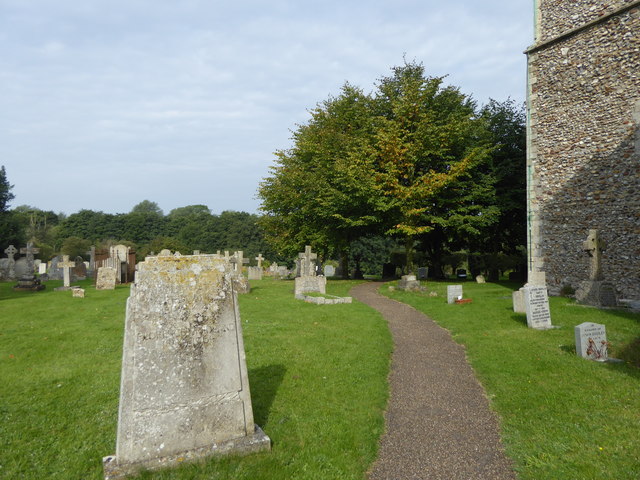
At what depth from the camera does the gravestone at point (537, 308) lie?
10.6 metres

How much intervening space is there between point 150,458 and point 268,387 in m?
2.56

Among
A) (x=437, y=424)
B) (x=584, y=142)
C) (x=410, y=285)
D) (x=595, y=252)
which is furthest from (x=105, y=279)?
(x=584, y=142)

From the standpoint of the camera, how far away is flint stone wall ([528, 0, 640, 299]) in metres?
15.0

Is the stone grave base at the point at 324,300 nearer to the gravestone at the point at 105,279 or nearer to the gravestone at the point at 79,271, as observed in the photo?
the gravestone at the point at 105,279

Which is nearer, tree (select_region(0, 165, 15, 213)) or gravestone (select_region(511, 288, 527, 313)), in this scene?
gravestone (select_region(511, 288, 527, 313))

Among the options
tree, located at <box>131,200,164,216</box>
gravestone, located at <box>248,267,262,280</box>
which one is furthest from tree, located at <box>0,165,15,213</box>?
tree, located at <box>131,200,164,216</box>

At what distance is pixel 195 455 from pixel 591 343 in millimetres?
7621

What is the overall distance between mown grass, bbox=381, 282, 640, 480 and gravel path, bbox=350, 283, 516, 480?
0.75 ft

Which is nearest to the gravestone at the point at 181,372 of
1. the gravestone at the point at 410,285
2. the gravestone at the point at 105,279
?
the gravestone at the point at 410,285

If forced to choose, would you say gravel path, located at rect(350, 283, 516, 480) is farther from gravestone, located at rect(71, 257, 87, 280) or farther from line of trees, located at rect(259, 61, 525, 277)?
gravestone, located at rect(71, 257, 87, 280)

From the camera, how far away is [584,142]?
1642 cm

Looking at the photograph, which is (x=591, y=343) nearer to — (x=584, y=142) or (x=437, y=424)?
(x=437, y=424)

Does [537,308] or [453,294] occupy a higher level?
[537,308]

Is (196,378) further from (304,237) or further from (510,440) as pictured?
(304,237)
